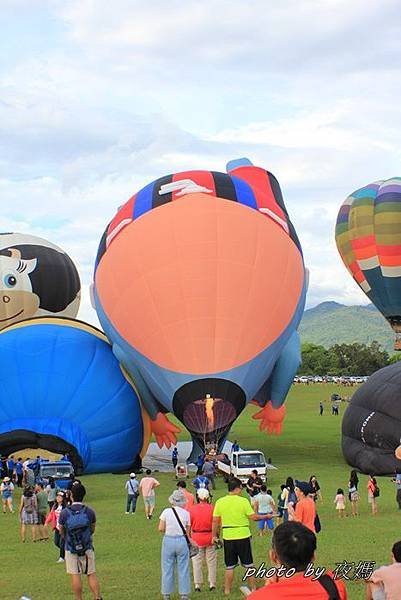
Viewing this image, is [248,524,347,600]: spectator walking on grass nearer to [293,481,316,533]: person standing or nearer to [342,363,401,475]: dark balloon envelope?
[293,481,316,533]: person standing

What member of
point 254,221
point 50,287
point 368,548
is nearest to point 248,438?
point 50,287

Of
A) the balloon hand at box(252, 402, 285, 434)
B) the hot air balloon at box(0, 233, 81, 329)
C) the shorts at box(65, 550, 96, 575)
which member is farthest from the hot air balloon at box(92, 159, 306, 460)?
the shorts at box(65, 550, 96, 575)

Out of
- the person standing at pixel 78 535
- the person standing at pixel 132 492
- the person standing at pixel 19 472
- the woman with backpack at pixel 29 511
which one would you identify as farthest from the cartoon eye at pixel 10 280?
the person standing at pixel 78 535

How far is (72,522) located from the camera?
328 inches

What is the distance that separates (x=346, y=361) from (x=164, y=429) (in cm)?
8338

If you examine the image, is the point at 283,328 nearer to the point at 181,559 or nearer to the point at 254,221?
the point at 254,221

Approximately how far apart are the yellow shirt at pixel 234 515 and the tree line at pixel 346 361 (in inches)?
3647

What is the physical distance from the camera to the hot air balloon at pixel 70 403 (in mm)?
24484

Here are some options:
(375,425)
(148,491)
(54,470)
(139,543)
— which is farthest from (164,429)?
(139,543)

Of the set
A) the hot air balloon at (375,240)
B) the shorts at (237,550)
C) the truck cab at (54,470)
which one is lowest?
the truck cab at (54,470)

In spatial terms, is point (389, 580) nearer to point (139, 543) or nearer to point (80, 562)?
point (80, 562)

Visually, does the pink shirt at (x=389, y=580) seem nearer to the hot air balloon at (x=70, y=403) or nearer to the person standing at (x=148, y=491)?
the person standing at (x=148, y=491)

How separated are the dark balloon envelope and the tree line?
74.6 metres

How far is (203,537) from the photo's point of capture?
30.2 ft
